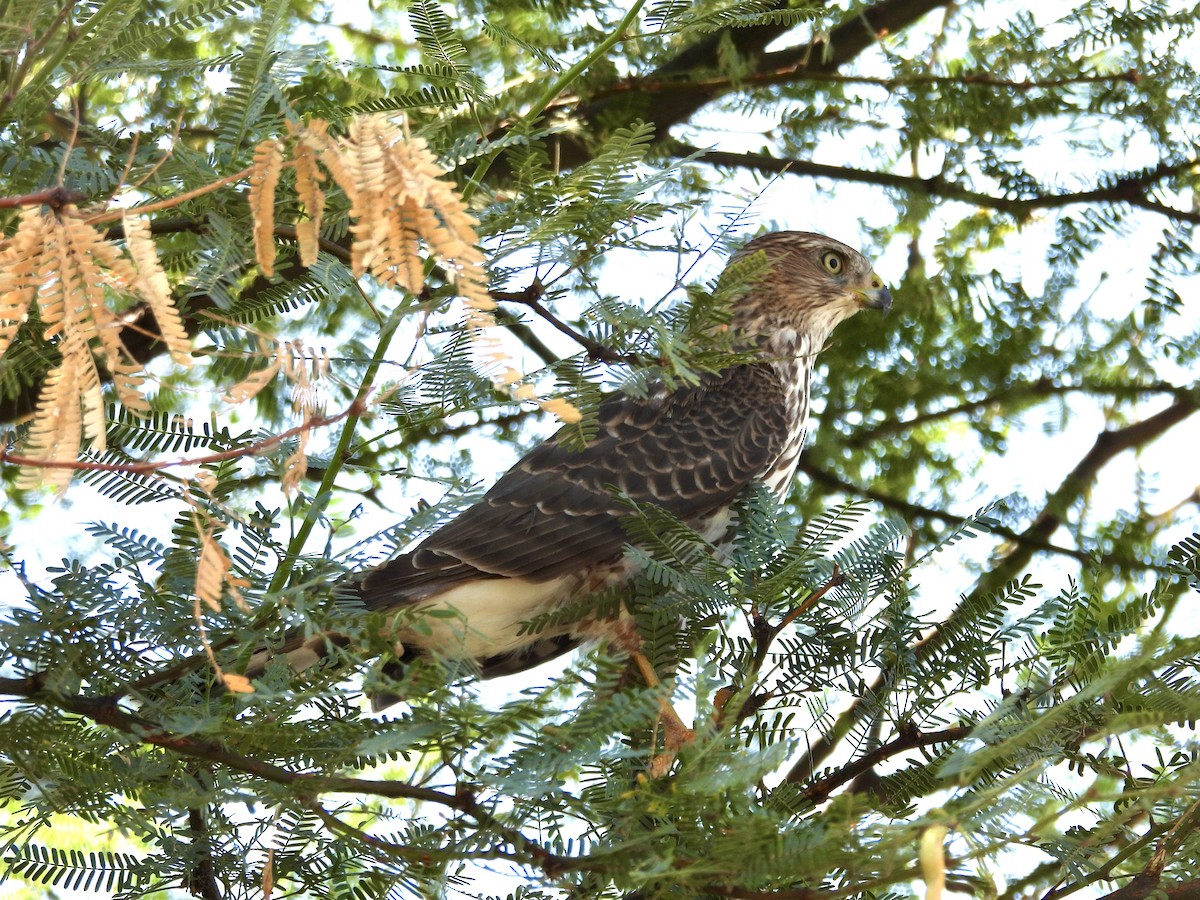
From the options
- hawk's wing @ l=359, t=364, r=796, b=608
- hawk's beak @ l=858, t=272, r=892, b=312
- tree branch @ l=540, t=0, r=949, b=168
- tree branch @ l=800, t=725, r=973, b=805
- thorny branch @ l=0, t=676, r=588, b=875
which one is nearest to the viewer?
thorny branch @ l=0, t=676, r=588, b=875

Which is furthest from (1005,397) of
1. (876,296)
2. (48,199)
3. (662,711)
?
(48,199)

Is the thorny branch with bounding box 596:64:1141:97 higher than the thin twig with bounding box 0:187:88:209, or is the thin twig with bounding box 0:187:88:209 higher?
the thorny branch with bounding box 596:64:1141:97

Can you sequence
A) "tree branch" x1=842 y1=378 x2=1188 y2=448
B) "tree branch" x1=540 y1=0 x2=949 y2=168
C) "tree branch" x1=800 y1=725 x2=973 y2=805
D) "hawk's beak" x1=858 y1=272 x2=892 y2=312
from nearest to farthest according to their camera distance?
"tree branch" x1=800 y1=725 x2=973 y2=805
"tree branch" x1=540 y1=0 x2=949 y2=168
"hawk's beak" x1=858 y1=272 x2=892 y2=312
"tree branch" x1=842 y1=378 x2=1188 y2=448

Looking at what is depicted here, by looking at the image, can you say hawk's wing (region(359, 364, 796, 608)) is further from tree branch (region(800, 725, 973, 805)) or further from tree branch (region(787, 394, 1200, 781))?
tree branch (region(800, 725, 973, 805))

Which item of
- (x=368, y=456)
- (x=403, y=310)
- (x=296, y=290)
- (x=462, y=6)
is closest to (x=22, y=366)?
(x=296, y=290)

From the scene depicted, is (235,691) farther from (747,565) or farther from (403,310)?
(747,565)

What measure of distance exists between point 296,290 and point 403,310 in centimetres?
65

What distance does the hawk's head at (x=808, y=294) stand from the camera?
16.7 ft

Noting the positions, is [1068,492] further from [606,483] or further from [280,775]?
[280,775]

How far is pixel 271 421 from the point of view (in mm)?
4340

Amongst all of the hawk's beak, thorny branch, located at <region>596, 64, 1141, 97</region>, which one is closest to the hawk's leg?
the hawk's beak

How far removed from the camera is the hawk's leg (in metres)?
2.44

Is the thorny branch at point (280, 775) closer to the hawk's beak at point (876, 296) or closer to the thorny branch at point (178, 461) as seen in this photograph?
the thorny branch at point (178, 461)

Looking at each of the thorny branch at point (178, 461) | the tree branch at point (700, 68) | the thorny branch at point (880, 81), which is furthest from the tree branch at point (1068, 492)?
the thorny branch at point (178, 461)
